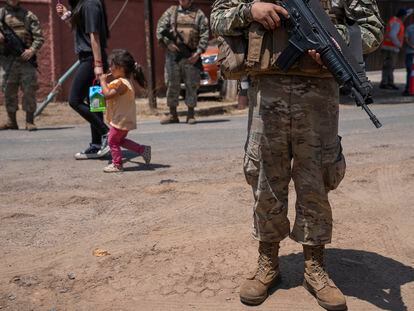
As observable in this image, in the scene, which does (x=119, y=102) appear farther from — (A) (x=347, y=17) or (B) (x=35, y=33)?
(B) (x=35, y=33)

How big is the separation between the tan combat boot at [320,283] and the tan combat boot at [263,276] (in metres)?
0.19

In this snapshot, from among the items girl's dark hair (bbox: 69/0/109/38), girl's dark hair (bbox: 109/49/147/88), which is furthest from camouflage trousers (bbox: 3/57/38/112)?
girl's dark hair (bbox: 109/49/147/88)

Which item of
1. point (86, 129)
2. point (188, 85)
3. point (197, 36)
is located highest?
point (197, 36)

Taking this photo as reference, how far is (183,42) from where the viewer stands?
399 inches

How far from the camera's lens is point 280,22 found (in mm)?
3000

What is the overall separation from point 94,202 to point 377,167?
3164mm

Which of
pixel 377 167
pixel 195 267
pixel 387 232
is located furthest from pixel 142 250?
pixel 377 167

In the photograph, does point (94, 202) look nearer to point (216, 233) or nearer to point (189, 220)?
point (189, 220)

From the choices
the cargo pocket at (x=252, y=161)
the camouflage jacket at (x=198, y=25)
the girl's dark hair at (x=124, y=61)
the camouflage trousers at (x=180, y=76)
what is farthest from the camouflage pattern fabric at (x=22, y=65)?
the cargo pocket at (x=252, y=161)

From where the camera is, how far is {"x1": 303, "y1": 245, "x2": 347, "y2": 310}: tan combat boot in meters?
3.14

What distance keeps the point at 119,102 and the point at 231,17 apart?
3.56 metres

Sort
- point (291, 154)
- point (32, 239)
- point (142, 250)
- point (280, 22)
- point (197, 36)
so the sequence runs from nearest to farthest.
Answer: point (280, 22), point (291, 154), point (142, 250), point (32, 239), point (197, 36)

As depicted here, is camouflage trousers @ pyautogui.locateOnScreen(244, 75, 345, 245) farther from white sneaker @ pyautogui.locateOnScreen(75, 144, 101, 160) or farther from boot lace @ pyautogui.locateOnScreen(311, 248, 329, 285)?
white sneaker @ pyautogui.locateOnScreen(75, 144, 101, 160)

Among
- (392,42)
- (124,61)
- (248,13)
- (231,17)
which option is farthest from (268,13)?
(392,42)
